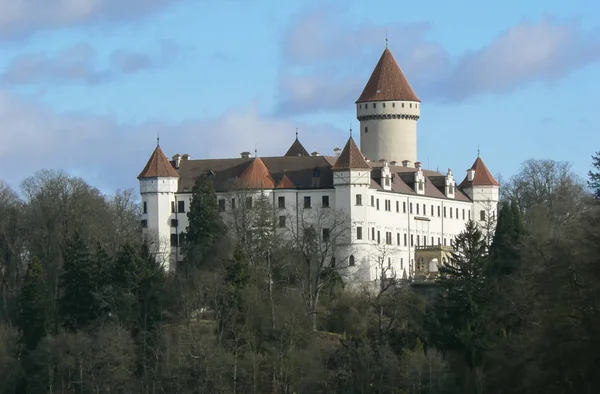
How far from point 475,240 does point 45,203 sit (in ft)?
106

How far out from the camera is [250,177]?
333 ft

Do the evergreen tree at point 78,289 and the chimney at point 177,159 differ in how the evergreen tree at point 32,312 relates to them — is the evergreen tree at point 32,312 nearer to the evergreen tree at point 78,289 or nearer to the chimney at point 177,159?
the evergreen tree at point 78,289

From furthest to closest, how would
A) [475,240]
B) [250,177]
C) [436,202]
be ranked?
[436,202], [250,177], [475,240]

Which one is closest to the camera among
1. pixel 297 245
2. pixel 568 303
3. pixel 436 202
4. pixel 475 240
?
pixel 568 303

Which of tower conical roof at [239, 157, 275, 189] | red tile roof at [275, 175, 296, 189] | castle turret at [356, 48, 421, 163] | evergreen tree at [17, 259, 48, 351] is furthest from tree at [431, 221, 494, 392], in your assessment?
castle turret at [356, 48, 421, 163]

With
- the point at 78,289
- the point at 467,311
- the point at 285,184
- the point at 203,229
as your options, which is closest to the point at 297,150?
the point at 285,184

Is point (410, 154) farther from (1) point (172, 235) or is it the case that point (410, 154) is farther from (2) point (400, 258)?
(1) point (172, 235)

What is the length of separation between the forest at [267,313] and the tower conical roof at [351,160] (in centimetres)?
542

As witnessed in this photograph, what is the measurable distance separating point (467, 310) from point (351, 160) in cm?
2981

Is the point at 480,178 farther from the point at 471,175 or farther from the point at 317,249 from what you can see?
the point at 317,249

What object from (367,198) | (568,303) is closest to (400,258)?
(367,198)

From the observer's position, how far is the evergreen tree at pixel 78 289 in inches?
3182

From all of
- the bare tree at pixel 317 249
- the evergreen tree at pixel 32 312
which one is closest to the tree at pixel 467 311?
the bare tree at pixel 317 249

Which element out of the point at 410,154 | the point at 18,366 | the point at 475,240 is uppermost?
the point at 410,154
